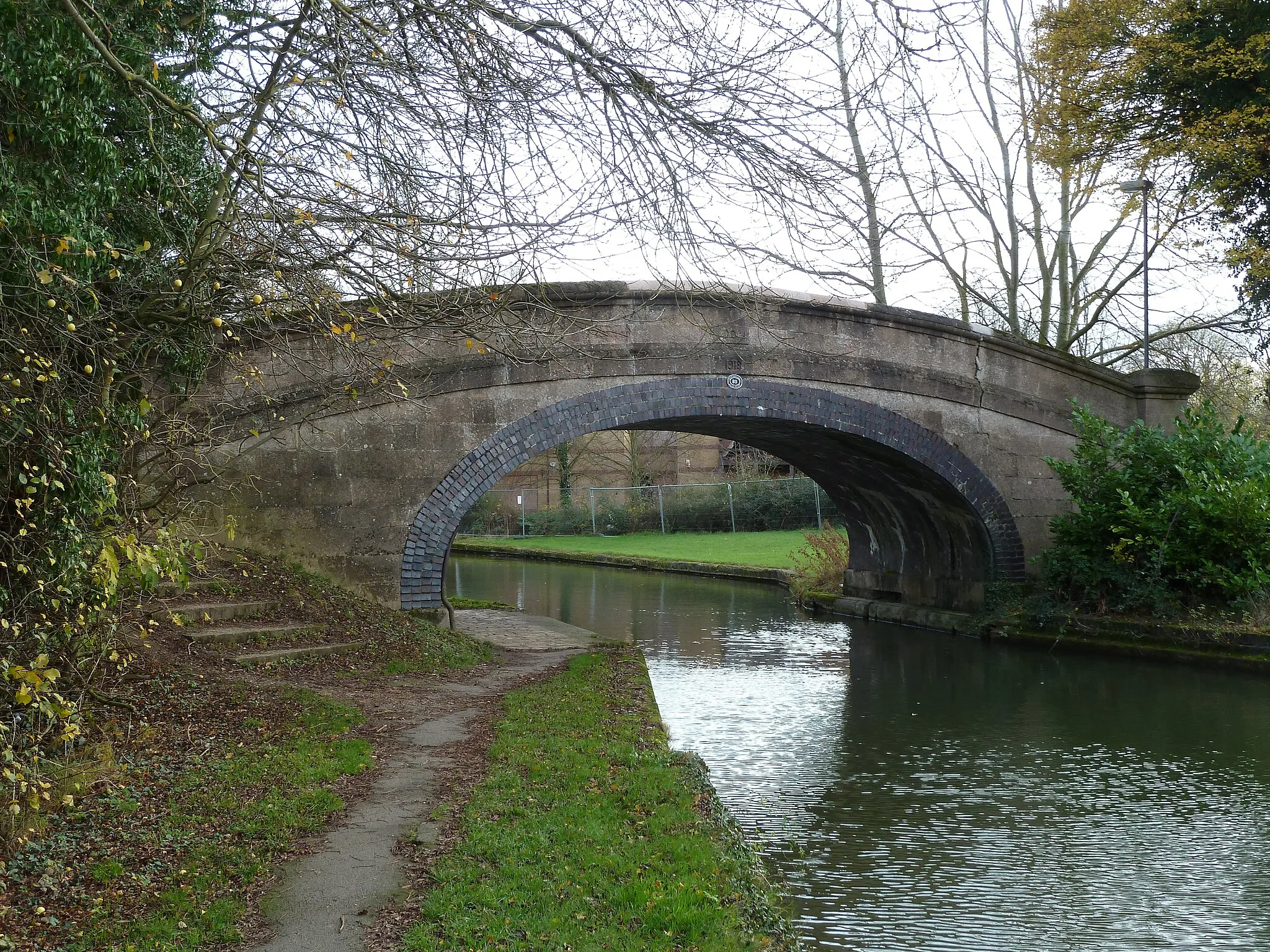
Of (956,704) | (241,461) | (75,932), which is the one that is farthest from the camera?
(241,461)

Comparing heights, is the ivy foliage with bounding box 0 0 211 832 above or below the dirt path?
above

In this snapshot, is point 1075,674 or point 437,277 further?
point 1075,674

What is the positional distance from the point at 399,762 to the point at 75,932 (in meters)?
2.35

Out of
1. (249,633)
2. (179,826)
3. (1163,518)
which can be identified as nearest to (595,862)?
(179,826)

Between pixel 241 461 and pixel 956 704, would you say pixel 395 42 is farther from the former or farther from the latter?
pixel 956 704

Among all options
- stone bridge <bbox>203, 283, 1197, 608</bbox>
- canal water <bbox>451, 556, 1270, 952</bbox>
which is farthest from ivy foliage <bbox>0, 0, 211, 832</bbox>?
stone bridge <bbox>203, 283, 1197, 608</bbox>

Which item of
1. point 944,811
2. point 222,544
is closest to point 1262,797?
point 944,811

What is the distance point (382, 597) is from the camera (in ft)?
34.7

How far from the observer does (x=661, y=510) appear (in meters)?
33.6

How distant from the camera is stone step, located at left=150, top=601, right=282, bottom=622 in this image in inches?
308

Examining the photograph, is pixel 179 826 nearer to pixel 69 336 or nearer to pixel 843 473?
pixel 69 336

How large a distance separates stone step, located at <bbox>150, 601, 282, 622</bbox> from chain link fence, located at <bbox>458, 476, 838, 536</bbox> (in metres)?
21.3

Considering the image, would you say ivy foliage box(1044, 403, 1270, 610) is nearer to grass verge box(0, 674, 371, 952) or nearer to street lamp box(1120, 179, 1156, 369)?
street lamp box(1120, 179, 1156, 369)

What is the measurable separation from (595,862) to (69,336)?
111 inches
